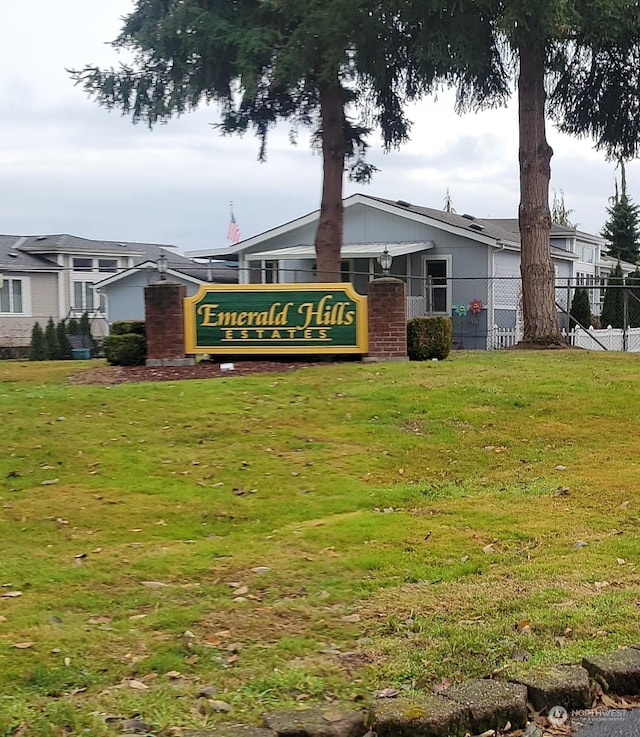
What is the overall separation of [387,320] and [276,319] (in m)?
1.80

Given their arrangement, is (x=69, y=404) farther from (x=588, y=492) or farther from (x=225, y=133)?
(x=225, y=133)

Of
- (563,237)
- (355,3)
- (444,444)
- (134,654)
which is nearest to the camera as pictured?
(134,654)

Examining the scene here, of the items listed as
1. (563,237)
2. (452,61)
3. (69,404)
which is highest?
(452,61)

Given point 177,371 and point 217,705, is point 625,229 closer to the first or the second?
point 177,371

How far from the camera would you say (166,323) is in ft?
50.0

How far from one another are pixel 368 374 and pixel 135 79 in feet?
38.0

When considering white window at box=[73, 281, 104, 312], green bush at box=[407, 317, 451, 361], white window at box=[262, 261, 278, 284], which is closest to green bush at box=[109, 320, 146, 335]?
green bush at box=[407, 317, 451, 361]

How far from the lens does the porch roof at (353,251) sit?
85.9 ft

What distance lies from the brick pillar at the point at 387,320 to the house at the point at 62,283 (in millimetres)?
17031

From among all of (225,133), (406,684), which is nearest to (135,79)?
(225,133)

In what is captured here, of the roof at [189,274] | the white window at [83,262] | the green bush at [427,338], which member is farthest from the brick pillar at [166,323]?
the white window at [83,262]

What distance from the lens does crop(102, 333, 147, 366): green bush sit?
51.1 feet

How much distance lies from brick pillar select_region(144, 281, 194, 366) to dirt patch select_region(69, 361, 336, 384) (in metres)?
0.23

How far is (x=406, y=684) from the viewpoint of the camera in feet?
14.2
